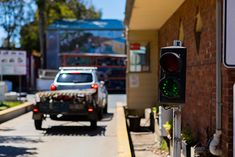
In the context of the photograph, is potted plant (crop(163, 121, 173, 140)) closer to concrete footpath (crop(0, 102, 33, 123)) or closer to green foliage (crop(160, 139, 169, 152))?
green foliage (crop(160, 139, 169, 152))

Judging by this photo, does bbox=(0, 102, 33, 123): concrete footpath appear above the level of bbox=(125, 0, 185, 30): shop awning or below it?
below

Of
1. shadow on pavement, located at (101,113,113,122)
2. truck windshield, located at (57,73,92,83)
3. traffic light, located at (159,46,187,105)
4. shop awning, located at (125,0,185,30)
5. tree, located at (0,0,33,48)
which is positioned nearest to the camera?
traffic light, located at (159,46,187,105)

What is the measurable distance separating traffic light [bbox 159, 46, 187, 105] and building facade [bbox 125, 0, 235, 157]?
0.91 meters

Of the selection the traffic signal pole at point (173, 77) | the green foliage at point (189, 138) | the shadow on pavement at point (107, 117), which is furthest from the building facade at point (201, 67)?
the shadow on pavement at point (107, 117)

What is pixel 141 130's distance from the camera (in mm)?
16344

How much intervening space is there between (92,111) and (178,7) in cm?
385

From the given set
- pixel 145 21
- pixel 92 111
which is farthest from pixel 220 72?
pixel 145 21

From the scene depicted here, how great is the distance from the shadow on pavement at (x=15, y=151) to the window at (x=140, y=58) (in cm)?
1012

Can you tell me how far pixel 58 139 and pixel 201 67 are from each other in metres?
5.21

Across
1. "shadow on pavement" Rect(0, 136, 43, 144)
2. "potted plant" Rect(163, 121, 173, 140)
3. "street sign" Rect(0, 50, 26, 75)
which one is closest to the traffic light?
"potted plant" Rect(163, 121, 173, 140)

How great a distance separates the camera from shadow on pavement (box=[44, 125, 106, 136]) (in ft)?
48.9

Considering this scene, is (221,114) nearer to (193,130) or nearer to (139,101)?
(193,130)

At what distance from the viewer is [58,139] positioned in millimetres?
13727

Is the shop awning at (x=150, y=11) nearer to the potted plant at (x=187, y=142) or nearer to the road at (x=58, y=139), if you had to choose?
the road at (x=58, y=139)
